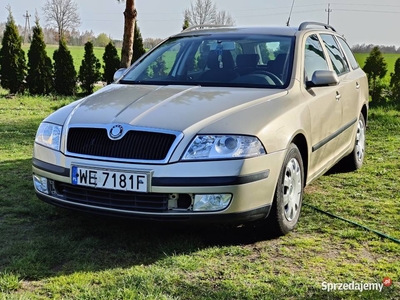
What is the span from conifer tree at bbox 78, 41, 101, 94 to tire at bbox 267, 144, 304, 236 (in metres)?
12.8

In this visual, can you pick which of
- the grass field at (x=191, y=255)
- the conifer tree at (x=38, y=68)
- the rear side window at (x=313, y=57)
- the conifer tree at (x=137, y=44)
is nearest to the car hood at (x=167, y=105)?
the rear side window at (x=313, y=57)

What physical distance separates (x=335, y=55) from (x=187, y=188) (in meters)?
3.08

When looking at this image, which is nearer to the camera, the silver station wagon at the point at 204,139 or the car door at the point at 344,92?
the silver station wagon at the point at 204,139

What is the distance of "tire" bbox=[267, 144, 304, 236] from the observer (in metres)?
3.75

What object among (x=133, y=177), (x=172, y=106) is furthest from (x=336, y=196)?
(x=133, y=177)

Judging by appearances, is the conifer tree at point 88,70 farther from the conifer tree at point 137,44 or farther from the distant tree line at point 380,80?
the distant tree line at point 380,80

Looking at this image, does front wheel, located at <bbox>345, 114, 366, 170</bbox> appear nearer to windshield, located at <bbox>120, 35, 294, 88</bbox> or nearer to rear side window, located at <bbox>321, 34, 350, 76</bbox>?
rear side window, located at <bbox>321, 34, 350, 76</bbox>

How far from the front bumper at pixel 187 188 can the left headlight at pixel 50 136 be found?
4.4 inches

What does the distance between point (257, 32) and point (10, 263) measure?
3048 millimetres

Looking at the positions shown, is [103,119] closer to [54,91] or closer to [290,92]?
[290,92]

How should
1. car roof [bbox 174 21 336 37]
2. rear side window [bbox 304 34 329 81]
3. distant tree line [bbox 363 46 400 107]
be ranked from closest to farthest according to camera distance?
rear side window [bbox 304 34 329 81]
car roof [bbox 174 21 336 37]
distant tree line [bbox 363 46 400 107]

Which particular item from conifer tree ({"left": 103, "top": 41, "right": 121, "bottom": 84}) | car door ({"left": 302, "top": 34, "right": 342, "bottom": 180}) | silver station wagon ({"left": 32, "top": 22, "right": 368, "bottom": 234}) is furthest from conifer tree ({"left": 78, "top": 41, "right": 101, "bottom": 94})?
car door ({"left": 302, "top": 34, "right": 342, "bottom": 180})

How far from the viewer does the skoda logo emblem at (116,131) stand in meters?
3.52

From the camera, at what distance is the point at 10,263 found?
3.37 metres
